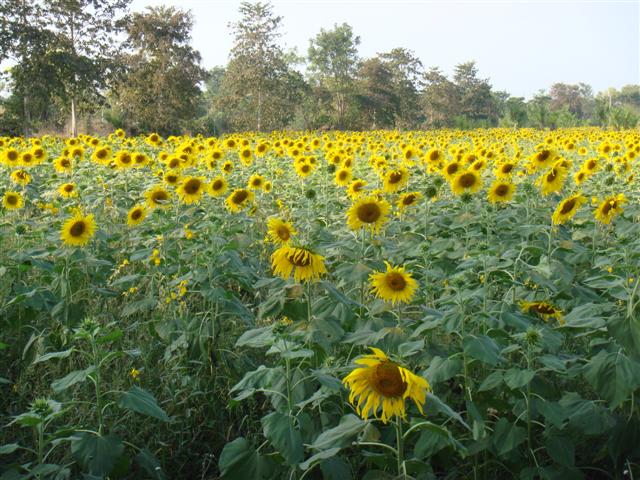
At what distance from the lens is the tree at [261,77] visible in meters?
31.1

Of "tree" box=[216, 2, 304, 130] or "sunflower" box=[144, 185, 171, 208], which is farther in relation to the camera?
"tree" box=[216, 2, 304, 130]

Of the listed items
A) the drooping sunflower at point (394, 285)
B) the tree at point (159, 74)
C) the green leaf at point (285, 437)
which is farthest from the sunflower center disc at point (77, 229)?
the tree at point (159, 74)

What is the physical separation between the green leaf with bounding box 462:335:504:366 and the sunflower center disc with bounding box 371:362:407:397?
1.59 feet

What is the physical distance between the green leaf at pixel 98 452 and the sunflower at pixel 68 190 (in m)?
3.05

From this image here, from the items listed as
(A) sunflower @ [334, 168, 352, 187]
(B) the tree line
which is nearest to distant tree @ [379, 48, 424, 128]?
(B) the tree line

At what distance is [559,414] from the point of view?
206 centimetres

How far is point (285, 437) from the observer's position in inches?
72.6

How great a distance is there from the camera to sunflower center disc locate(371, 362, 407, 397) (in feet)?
5.22

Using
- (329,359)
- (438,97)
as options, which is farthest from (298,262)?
(438,97)

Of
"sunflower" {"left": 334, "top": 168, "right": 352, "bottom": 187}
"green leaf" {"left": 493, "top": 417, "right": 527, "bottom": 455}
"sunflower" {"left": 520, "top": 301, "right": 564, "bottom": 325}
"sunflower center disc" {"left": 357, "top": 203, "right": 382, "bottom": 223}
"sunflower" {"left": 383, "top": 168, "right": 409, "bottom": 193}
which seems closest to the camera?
"green leaf" {"left": 493, "top": 417, "right": 527, "bottom": 455}

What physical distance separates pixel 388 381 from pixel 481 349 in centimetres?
54

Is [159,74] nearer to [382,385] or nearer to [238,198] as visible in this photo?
[238,198]

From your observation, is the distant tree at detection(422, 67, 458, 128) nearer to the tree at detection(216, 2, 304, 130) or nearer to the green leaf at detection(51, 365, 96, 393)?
the tree at detection(216, 2, 304, 130)

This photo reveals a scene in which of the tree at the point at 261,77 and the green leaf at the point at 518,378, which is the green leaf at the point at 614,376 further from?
the tree at the point at 261,77
